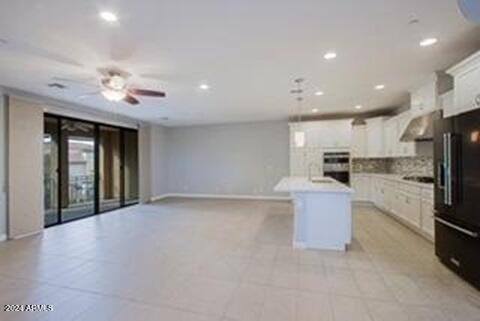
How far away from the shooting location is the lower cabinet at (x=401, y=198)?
4312mm

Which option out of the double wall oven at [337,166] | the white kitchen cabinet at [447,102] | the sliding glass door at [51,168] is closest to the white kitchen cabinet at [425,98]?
the white kitchen cabinet at [447,102]

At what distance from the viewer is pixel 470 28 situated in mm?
2783

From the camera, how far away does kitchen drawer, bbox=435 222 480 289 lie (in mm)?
2689

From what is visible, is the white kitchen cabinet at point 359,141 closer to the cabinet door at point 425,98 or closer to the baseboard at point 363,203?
the baseboard at point 363,203

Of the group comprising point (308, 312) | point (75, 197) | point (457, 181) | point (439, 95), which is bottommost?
point (308, 312)

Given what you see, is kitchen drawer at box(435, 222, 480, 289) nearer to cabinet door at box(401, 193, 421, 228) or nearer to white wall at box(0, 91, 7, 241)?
cabinet door at box(401, 193, 421, 228)

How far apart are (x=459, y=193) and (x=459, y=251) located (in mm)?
616

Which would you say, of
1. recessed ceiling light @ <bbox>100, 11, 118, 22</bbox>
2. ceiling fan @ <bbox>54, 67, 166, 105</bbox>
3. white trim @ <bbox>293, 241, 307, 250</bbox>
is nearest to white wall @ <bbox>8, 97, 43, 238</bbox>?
ceiling fan @ <bbox>54, 67, 166, 105</bbox>

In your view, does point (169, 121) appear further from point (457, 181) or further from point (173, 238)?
point (457, 181)

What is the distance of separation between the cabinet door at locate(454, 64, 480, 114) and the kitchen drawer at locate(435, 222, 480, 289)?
1.44m

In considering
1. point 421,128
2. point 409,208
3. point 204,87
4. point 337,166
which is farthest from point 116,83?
point 337,166

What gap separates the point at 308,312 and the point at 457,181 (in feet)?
6.91

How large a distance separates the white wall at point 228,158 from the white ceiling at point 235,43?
12.2 feet

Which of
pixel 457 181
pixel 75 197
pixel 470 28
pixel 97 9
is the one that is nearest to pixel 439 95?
pixel 470 28
